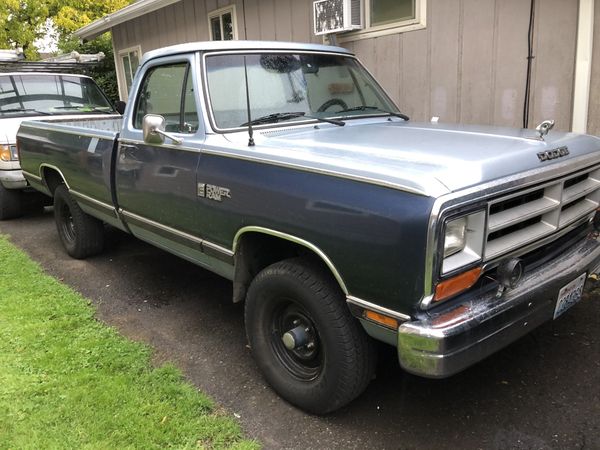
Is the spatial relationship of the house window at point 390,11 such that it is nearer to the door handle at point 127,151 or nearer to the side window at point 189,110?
the side window at point 189,110

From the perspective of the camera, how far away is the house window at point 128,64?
11656 mm

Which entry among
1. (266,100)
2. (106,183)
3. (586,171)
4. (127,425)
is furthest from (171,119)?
(586,171)

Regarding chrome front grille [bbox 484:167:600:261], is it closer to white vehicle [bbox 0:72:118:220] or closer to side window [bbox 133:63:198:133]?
side window [bbox 133:63:198:133]

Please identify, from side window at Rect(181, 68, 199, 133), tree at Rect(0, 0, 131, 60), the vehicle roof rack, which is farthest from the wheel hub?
tree at Rect(0, 0, 131, 60)

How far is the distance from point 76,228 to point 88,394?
2621 mm

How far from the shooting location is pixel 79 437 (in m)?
2.66

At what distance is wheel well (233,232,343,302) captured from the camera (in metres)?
2.99

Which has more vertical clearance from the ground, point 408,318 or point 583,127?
point 583,127

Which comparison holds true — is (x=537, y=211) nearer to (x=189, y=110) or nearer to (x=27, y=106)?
(x=189, y=110)

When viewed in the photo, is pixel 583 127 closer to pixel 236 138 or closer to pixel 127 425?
pixel 236 138

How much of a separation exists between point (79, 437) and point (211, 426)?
0.65 m

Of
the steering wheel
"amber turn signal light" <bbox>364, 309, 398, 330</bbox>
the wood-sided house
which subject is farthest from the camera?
the wood-sided house

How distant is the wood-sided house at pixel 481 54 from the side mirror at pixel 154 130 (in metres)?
3.34

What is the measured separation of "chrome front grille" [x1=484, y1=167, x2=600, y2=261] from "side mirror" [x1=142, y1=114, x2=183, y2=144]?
6.46 ft
